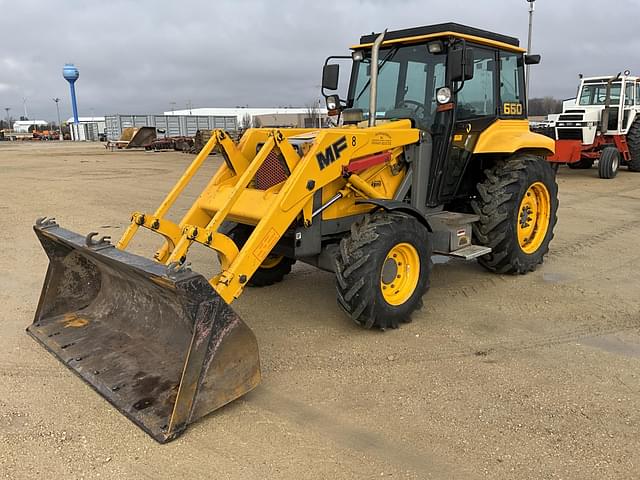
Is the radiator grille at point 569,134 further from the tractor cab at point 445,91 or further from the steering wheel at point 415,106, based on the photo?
the steering wheel at point 415,106

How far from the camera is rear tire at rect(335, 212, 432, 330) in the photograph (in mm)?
4156

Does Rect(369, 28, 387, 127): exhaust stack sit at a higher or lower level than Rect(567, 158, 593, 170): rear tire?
higher

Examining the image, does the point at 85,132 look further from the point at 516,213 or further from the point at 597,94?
the point at 516,213

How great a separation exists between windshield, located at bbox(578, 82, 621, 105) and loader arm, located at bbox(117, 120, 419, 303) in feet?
40.4

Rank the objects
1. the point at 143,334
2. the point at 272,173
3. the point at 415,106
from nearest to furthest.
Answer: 1. the point at 143,334
2. the point at 272,173
3. the point at 415,106

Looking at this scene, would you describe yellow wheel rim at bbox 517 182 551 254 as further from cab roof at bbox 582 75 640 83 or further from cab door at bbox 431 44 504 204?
cab roof at bbox 582 75 640 83

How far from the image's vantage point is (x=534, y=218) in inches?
246

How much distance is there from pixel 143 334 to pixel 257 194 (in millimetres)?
1403

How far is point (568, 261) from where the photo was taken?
259 inches

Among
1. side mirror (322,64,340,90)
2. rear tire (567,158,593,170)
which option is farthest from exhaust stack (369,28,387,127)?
rear tire (567,158,593,170)

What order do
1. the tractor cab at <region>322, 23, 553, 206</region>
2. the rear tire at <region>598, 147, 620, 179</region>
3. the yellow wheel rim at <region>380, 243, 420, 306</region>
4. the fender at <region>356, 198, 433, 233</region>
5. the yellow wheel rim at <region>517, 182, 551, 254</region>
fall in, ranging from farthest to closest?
the rear tire at <region>598, 147, 620, 179</region> → the yellow wheel rim at <region>517, 182, 551, 254</region> → the tractor cab at <region>322, 23, 553, 206</region> → the yellow wheel rim at <region>380, 243, 420, 306</region> → the fender at <region>356, 198, 433, 233</region>

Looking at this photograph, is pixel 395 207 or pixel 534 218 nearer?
pixel 395 207

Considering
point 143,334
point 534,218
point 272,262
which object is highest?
point 534,218

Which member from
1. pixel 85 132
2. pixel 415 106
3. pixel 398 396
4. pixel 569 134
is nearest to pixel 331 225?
pixel 415 106
